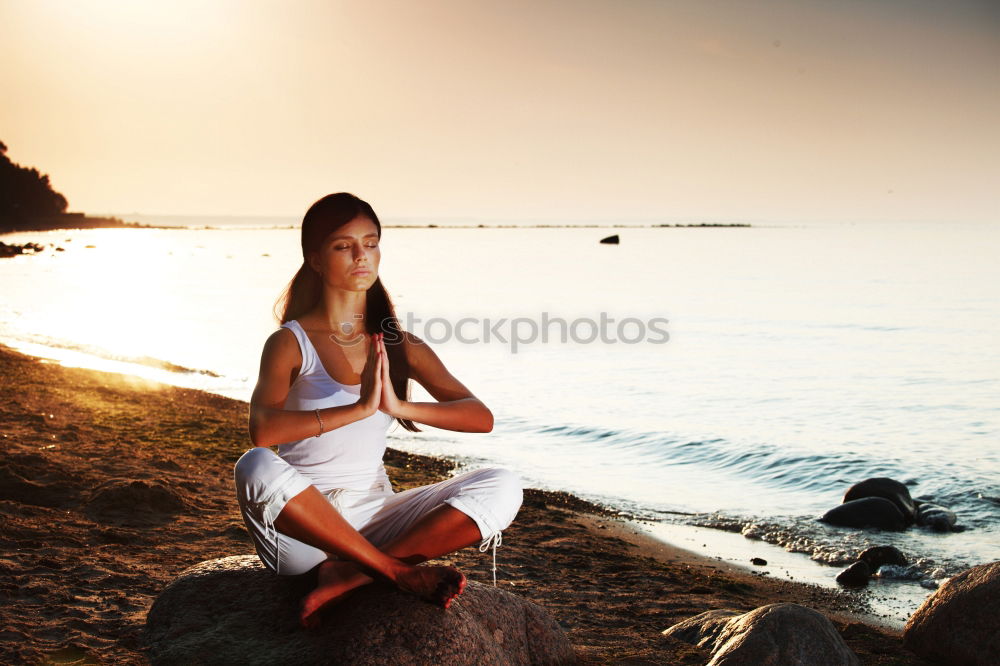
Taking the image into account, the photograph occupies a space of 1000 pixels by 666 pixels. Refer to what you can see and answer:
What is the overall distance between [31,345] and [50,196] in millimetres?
117146

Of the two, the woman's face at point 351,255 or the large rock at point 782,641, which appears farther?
the large rock at point 782,641

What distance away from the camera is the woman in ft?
11.8

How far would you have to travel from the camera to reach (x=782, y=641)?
452cm

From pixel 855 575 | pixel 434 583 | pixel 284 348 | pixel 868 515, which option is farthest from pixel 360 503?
pixel 868 515

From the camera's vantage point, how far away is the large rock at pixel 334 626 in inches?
146

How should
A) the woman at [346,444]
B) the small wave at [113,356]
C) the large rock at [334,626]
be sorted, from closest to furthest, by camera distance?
the woman at [346,444], the large rock at [334,626], the small wave at [113,356]

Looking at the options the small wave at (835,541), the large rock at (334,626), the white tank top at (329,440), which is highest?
the white tank top at (329,440)

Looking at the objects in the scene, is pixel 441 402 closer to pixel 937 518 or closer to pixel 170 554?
pixel 170 554

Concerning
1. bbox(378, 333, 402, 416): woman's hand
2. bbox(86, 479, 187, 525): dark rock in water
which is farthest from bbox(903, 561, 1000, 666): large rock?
bbox(86, 479, 187, 525): dark rock in water

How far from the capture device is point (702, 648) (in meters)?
4.96

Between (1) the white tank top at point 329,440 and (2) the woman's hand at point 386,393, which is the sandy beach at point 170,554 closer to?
(1) the white tank top at point 329,440

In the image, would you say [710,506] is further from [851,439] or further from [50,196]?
[50,196]

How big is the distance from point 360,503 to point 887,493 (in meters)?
7.44

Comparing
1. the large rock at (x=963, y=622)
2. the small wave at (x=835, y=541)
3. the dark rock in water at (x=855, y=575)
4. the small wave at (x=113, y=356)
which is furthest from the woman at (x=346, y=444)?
the small wave at (x=113, y=356)
